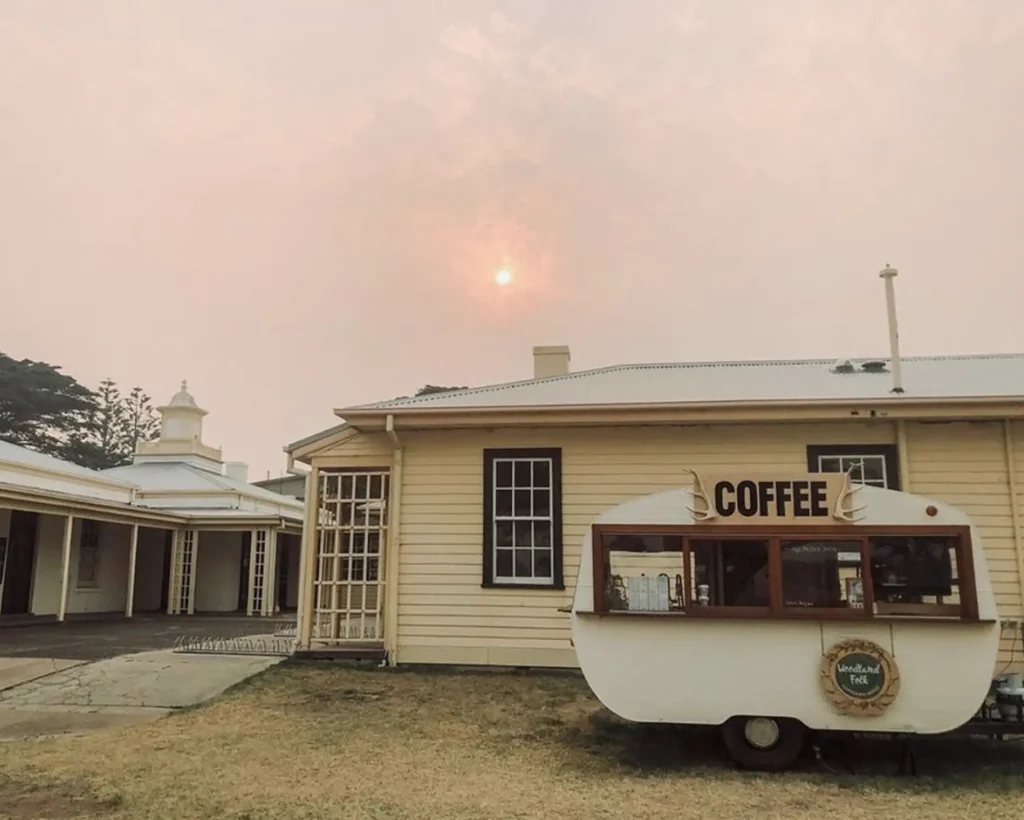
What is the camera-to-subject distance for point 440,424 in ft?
33.0

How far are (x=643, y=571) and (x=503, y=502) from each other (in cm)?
378

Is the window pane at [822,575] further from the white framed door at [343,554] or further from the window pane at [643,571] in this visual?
the white framed door at [343,554]

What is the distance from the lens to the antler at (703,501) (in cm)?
631

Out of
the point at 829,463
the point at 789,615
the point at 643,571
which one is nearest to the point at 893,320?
the point at 829,463

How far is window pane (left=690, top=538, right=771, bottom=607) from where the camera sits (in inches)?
244

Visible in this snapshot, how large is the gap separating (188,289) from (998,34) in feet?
50.0

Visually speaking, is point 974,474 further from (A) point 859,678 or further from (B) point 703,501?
(B) point 703,501

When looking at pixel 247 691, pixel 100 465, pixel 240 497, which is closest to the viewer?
pixel 247 691

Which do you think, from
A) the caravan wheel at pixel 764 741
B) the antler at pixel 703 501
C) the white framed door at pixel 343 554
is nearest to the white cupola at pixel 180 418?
the white framed door at pixel 343 554

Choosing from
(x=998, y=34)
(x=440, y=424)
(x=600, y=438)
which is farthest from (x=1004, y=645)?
(x=998, y=34)

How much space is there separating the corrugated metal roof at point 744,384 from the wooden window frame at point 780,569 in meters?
3.39

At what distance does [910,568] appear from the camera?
609cm

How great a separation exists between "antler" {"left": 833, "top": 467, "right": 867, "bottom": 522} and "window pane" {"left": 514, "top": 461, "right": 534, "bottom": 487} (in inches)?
177

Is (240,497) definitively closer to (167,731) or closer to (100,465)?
(167,731)
